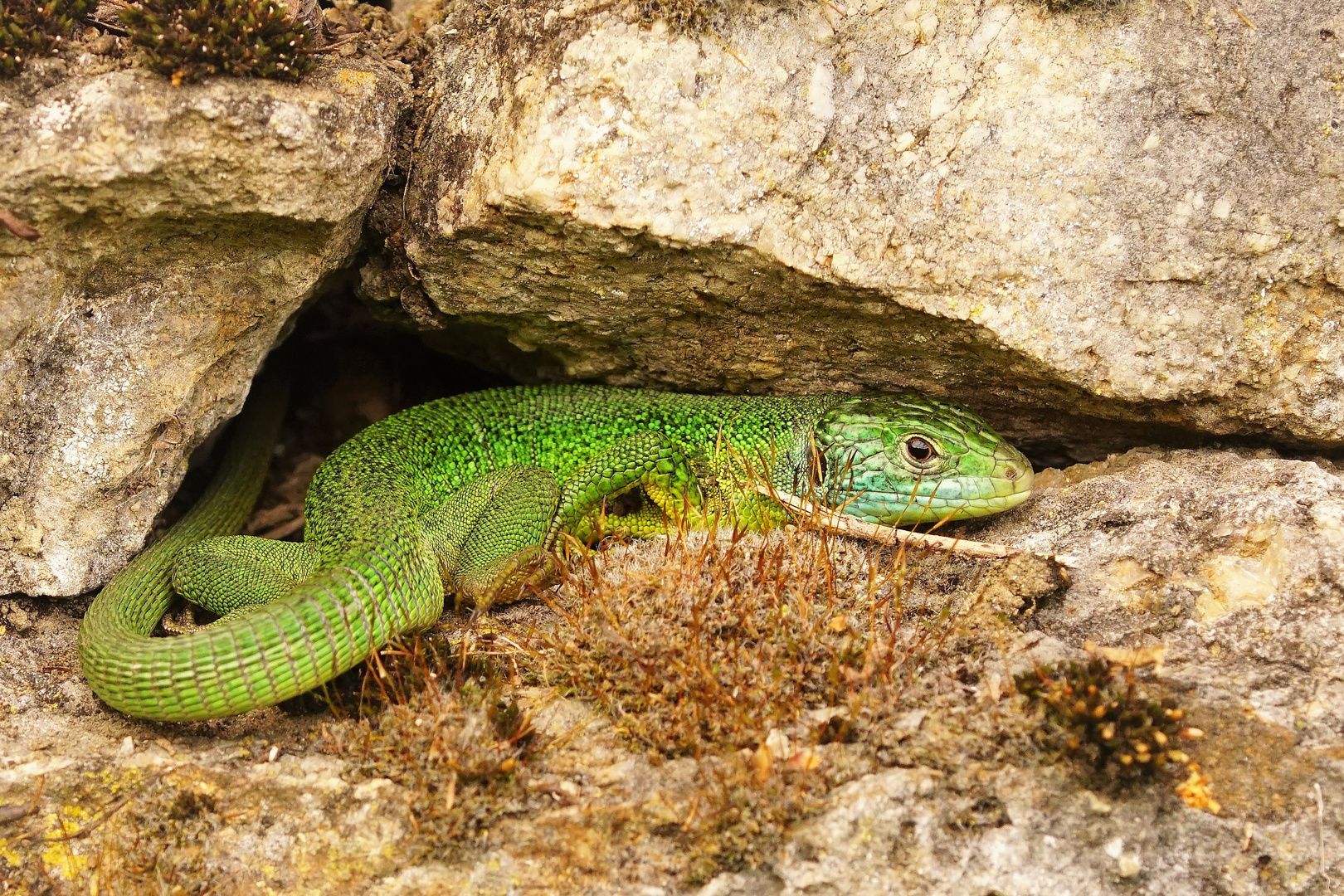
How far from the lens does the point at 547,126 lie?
418 cm

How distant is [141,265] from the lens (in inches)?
167

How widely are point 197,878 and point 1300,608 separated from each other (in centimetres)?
417

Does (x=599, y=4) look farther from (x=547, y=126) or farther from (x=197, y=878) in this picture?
(x=197, y=878)

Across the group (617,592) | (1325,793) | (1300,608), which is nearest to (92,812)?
(617,592)

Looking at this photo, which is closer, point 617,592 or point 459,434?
point 617,592

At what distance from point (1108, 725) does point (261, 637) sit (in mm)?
3104

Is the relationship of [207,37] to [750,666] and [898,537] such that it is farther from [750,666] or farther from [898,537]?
[898,537]

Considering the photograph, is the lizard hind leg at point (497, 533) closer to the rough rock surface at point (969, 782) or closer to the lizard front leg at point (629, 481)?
the lizard front leg at point (629, 481)

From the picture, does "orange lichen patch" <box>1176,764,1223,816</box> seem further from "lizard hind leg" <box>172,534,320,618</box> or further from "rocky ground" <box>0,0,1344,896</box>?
"lizard hind leg" <box>172,534,320,618</box>

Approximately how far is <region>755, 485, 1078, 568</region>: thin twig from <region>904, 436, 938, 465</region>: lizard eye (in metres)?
0.36

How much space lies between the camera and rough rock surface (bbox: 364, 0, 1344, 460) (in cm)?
420

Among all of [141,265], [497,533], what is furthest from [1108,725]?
[141,265]

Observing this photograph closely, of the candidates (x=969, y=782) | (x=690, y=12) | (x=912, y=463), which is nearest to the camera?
(x=969, y=782)

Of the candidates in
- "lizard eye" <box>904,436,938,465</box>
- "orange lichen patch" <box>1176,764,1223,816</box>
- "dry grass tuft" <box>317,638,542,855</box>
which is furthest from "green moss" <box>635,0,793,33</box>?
"orange lichen patch" <box>1176,764,1223,816</box>
